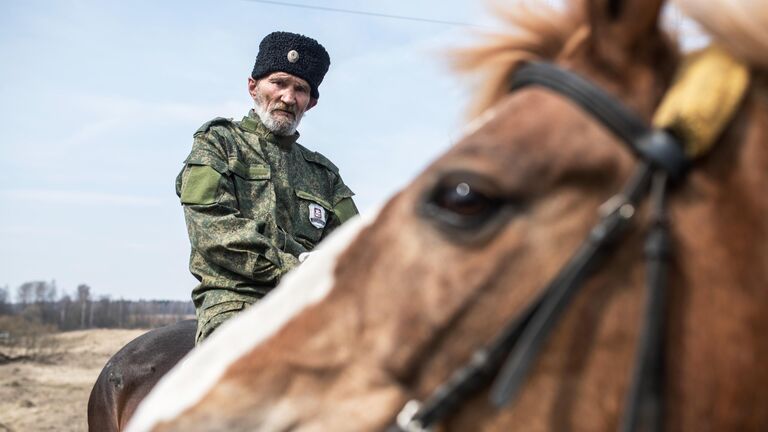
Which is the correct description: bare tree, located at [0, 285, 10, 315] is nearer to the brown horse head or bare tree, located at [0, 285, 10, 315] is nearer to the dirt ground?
the dirt ground

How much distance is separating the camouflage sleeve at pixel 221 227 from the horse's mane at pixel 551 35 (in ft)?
7.13

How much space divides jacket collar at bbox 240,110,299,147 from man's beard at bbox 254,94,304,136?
27mm

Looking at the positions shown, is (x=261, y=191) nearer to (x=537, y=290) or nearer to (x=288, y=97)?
(x=288, y=97)

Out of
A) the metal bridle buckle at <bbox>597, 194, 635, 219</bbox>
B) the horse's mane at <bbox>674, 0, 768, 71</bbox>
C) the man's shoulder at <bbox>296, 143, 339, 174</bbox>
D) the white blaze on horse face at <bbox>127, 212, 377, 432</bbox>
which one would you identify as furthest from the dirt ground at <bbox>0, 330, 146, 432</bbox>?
the horse's mane at <bbox>674, 0, 768, 71</bbox>

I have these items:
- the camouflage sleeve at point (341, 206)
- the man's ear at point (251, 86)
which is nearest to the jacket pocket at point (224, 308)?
the camouflage sleeve at point (341, 206)

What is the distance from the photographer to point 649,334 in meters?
1.39

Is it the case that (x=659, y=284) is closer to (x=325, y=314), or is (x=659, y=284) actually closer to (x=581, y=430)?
(x=581, y=430)

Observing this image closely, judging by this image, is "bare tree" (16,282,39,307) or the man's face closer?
the man's face

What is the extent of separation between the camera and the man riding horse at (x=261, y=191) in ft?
12.9

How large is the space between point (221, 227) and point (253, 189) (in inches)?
17.3

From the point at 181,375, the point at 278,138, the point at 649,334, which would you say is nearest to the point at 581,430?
the point at 649,334

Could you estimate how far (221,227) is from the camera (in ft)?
12.8

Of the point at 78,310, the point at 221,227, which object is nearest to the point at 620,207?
the point at 221,227

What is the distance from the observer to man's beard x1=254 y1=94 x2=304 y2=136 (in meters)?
4.50
